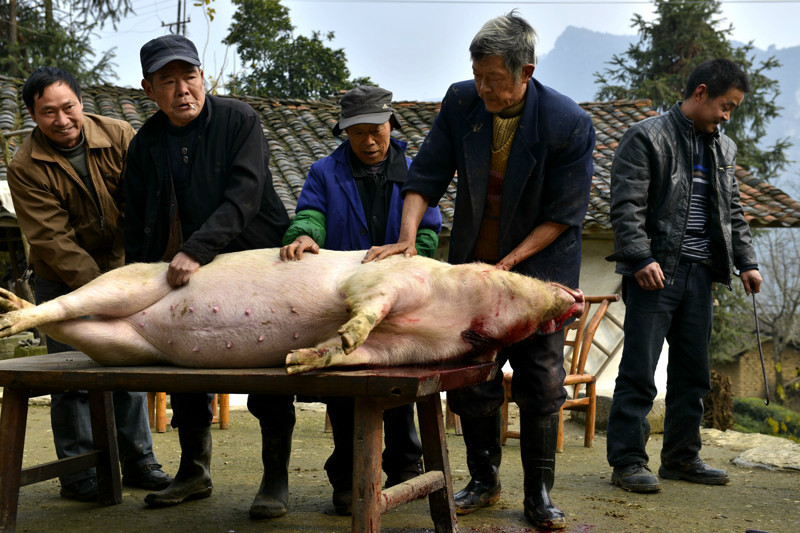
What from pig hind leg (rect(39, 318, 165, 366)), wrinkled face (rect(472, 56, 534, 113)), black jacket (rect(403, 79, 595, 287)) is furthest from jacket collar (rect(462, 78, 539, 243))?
pig hind leg (rect(39, 318, 165, 366))

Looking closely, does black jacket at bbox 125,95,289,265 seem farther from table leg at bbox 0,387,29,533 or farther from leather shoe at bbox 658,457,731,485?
Result: leather shoe at bbox 658,457,731,485

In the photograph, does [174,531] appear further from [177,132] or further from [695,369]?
[695,369]

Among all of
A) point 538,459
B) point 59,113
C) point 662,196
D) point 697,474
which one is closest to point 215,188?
point 59,113

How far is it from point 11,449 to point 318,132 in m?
10.8

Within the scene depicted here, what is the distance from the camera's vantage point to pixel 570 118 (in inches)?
146

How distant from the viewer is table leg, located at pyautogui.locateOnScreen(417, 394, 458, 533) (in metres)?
3.50

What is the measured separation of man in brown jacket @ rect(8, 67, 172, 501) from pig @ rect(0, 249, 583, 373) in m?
0.70

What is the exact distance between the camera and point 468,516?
3.94 m

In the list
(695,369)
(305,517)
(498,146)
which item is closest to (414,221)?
(498,146)

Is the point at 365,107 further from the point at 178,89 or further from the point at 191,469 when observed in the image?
the point at 191,469

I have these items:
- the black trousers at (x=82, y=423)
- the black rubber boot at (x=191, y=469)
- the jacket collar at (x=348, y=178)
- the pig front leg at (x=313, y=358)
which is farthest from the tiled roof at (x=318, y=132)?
the pig front leg at (x=313, y=358)

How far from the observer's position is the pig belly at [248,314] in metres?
3.42

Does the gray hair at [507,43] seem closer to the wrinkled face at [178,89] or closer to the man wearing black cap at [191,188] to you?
the man wearing black cap at [191,188]

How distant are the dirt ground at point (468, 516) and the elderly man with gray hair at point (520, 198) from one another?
31 cm
